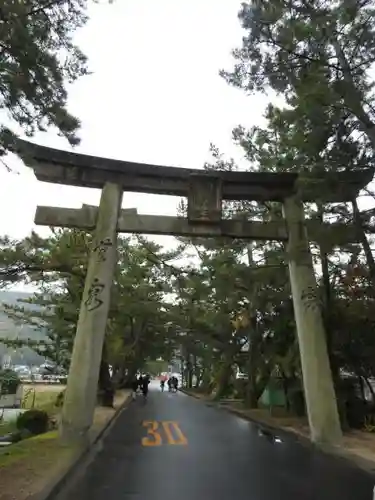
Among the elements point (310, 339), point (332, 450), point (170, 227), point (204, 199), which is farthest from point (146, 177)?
point (332, 450)

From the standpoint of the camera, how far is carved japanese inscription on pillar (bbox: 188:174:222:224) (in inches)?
507

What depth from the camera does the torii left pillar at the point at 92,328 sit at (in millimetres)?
11227

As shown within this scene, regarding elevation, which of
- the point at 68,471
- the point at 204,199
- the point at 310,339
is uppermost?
the point at 204,199

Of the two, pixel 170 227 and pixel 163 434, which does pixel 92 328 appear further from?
pixel 163 434

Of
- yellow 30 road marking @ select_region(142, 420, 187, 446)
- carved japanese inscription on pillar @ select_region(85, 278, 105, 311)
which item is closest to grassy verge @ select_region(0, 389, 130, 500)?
yellow 30 road marking @ select_region(142, 420, 187, 446)

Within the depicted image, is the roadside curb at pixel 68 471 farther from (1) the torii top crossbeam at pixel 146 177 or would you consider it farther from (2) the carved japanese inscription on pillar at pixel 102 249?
(1) the torii top crossbeam at pixel 146 177

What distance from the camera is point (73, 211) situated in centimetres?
1292

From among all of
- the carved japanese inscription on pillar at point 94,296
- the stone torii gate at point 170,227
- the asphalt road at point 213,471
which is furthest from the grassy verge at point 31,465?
the carved japanese inscription on pillar at point 94,296

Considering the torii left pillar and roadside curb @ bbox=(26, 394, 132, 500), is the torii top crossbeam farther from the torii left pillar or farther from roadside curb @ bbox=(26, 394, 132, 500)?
roadside curb @ bbox=(26, 394, 132, 500)

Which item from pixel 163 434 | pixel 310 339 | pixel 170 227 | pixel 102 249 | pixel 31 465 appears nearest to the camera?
pixel 31 465

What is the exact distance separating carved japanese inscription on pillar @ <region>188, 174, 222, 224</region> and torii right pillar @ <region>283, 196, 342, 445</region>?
1919mm

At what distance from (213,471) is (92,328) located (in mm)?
4767

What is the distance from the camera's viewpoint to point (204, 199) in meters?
13.0

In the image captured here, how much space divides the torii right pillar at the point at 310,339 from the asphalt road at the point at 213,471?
822mm
